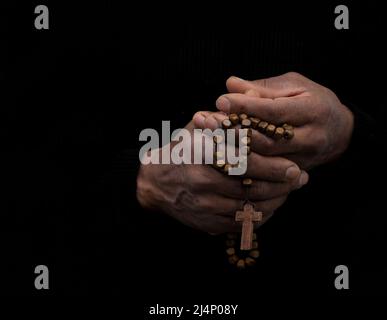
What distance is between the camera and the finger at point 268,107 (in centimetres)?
103

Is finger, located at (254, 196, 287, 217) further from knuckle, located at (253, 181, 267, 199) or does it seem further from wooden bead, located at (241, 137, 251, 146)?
wooden bead, located at (241, 137, 251, 146)

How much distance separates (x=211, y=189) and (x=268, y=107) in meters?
0.20

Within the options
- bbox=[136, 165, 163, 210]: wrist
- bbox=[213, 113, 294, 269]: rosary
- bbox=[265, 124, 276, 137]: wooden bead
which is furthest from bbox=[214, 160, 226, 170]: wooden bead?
bbox=[136, 165, 163, 210]: wrist

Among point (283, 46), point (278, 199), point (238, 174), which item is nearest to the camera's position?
point (238, 174)

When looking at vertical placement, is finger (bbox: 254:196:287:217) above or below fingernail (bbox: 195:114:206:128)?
below

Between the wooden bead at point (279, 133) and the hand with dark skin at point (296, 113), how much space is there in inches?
0.5

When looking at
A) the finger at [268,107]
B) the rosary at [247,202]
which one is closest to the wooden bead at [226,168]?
the rosary at [247,202]

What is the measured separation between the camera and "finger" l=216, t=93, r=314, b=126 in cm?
103

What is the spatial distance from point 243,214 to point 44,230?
0.46m

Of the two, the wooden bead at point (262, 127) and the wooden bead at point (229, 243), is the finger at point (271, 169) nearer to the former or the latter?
the wooden bead at point (262, 127)

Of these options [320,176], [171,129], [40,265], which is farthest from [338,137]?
[40,265]

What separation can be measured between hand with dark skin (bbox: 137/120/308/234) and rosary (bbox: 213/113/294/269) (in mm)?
21

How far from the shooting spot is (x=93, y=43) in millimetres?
1235
